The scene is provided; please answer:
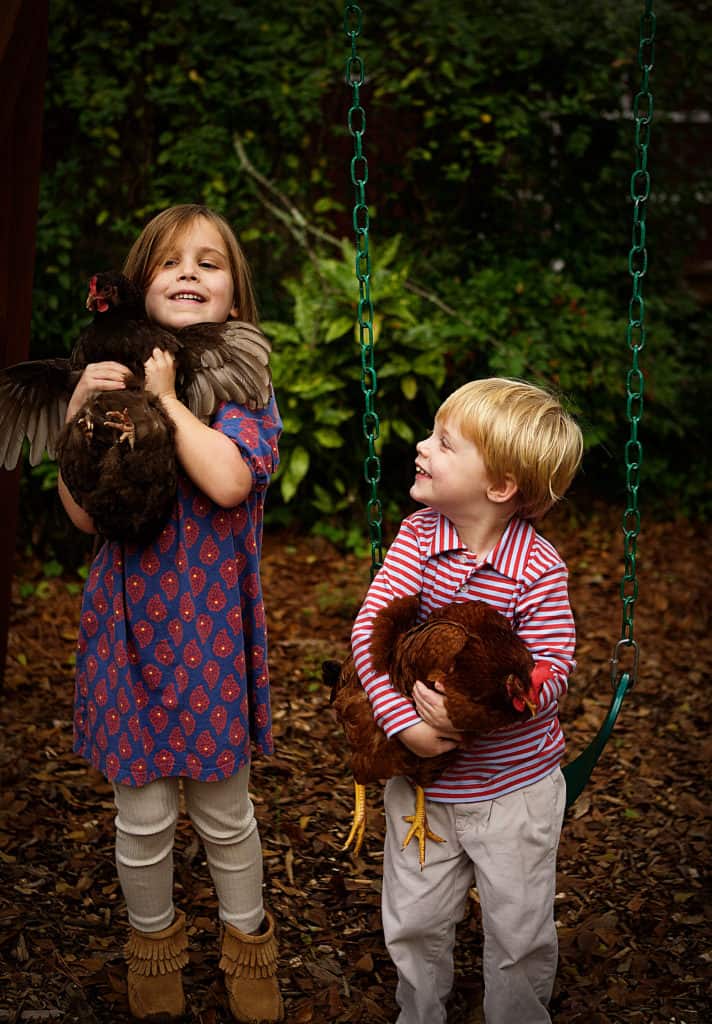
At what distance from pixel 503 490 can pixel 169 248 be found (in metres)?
0.96

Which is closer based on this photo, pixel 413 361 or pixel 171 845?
pixel 171 845

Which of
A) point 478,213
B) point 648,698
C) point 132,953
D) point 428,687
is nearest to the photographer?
point 428,687

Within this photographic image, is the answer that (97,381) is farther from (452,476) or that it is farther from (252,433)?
(452,476)

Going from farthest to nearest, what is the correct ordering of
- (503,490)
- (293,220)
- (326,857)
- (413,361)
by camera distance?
(293,220) < (413,361) < (326,857) < (503,490)

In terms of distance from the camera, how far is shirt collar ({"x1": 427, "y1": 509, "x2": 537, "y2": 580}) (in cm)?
221

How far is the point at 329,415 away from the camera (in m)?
6.02

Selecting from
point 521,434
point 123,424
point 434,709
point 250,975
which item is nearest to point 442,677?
point 434,709

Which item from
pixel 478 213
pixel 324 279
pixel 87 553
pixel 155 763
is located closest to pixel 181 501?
pixel 155 763

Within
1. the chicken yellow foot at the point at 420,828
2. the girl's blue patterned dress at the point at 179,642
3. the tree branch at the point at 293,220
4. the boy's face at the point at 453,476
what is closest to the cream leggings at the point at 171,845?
the girl's blue patterned dress at the point at 179,642

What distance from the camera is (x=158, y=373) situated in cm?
227

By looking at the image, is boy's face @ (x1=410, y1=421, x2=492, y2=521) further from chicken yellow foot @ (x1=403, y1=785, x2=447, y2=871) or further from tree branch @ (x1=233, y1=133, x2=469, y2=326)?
tree branch @ (x1=233, y1=133, x2=469, y2=326)

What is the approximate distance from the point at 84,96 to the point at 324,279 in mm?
1707

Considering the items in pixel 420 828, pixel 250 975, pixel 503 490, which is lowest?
pixel 250 975

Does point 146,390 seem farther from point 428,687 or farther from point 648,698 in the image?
point 648,698
